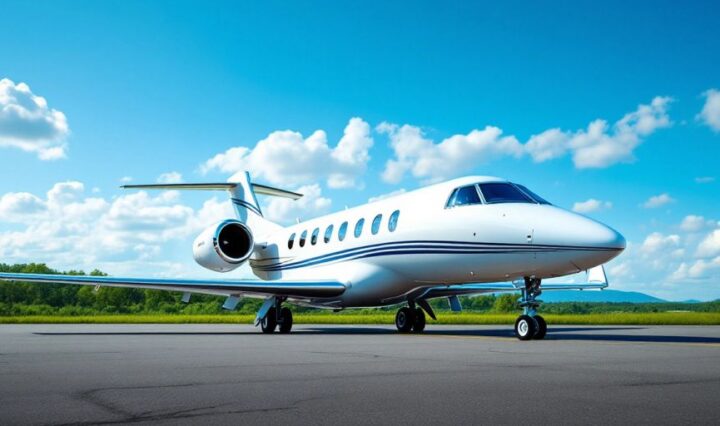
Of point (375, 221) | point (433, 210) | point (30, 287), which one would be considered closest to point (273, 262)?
point (375, 221)

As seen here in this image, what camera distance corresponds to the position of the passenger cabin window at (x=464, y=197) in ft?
44.8

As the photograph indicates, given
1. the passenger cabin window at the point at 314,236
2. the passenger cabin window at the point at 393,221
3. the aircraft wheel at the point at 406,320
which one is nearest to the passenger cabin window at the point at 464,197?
the passenger cabin window at the point at 393,221

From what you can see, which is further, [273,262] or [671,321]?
[671,321]

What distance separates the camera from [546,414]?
428 cm

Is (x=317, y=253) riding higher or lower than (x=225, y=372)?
higher

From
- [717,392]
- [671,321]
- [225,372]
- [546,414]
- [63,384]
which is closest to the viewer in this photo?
[546,414]

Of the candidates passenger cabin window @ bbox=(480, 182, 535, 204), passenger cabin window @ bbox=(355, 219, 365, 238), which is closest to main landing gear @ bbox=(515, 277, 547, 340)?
passenger cabin window @ bbox=(480, 182, 535, 204)

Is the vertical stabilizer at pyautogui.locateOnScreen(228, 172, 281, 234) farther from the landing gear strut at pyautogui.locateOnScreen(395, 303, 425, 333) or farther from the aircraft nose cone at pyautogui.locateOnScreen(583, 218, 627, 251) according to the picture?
the aircraft nose cone at pyautogui.locateOnScreen(583, 218, 627, 251)

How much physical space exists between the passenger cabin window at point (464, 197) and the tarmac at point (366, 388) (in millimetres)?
4942

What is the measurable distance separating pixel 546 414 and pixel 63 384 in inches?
167

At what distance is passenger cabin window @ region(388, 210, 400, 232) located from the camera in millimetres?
15633

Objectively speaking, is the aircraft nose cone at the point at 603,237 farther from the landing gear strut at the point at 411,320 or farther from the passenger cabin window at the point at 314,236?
the passenger cabin window at the point at 314,236

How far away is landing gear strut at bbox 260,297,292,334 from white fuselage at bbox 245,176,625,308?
3.76 feet

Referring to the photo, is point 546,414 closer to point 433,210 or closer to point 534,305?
point 534,305
